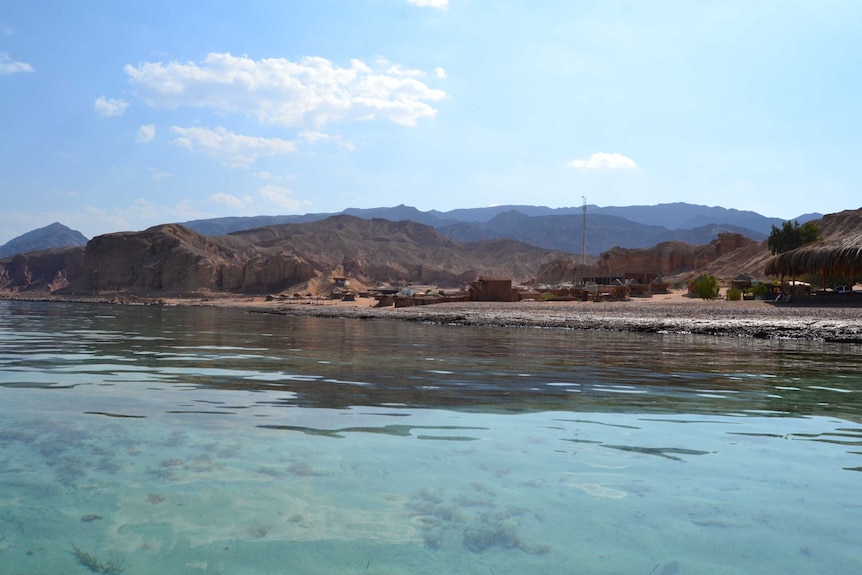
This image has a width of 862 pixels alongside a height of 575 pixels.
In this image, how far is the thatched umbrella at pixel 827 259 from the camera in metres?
29.5

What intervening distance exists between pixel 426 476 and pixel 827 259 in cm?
3283

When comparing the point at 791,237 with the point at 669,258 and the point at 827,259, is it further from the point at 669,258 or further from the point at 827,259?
the point at 827,259

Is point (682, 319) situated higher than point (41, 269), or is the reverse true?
point (41, 269)

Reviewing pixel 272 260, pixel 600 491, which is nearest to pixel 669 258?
pixel 272 260

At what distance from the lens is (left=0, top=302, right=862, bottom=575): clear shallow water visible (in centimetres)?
298

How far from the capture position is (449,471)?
14.0 feet

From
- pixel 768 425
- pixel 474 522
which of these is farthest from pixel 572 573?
pixel 768 425

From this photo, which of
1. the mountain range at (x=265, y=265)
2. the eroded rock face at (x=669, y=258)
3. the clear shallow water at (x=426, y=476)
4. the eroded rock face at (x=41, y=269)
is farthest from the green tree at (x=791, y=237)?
the eroded rock face at (x=41, y=269)

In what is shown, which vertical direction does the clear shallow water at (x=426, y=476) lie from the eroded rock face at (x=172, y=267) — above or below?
below

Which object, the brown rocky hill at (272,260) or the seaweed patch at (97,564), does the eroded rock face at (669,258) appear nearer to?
the brown rocky hill at (272,260)

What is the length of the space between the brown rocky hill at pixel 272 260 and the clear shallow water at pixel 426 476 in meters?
69.8

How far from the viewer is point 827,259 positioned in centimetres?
3070

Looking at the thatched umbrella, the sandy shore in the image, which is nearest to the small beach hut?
the thatched umbrella

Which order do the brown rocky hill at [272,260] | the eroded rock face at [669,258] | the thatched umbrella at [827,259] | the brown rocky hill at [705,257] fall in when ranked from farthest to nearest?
1. the brown rocky hill at [272,260]
2. the eroded rock face at [669,258]
3. the brown rocky hill at [705,257]
4. the thatched umbrella at [827,259]
